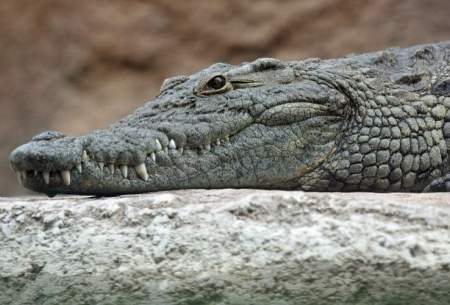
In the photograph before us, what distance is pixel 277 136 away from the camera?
359cm

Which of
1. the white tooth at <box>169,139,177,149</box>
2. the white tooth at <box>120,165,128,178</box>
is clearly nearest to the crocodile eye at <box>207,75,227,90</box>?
the white tooth at <box>169,139,177,149</box>

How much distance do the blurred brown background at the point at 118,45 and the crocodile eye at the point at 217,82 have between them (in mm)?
4297

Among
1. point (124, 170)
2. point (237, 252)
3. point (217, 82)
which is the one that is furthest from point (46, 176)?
point (217, 82)

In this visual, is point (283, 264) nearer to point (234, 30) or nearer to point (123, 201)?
point (123, 201)

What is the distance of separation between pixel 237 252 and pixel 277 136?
1.32 m

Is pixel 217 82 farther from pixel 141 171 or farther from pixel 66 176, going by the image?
pixel 66 176

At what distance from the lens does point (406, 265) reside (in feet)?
7.29

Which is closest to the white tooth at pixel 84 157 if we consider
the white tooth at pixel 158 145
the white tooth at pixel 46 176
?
the white tooth at pixel 46 176

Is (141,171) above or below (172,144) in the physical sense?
below

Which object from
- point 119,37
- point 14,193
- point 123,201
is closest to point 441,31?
point 119,37

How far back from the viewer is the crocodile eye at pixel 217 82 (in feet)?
12.0

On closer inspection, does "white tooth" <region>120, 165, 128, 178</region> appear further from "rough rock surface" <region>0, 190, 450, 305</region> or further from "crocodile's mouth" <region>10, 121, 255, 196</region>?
"rough rock surface" <region>0, 190, 450, 305</region>

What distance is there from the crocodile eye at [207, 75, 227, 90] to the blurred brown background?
4297mm

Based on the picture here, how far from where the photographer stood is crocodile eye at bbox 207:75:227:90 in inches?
144
